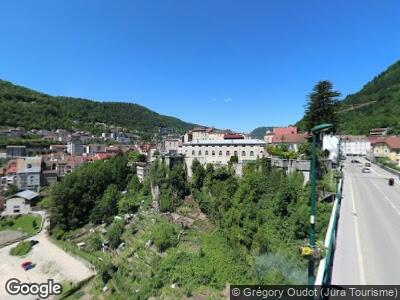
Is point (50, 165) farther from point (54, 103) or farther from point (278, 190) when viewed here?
point (54, 103)

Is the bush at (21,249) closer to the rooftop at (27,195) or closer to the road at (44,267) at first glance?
the road at (44,267)

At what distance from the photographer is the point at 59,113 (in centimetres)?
14338

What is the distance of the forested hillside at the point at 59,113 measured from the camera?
118 m

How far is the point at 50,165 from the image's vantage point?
68875mm

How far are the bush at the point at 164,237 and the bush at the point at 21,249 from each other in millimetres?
17733

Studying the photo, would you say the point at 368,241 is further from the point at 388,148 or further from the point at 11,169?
the point at 11,169

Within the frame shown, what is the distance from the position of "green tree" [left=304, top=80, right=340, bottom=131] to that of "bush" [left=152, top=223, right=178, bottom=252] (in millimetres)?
22641

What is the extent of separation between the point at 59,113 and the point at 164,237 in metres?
138

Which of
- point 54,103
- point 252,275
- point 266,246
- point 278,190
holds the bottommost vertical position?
point 252,275

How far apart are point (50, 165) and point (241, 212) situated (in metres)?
59.5

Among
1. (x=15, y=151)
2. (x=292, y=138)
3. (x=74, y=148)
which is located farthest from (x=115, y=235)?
(x=74, y=148)

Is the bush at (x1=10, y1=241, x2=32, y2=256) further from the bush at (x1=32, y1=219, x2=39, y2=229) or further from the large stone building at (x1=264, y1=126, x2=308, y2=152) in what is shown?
the large stone building at (x1=264, y1=126, x2=308, y2=152)

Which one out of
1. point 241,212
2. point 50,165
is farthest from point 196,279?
point 50,165

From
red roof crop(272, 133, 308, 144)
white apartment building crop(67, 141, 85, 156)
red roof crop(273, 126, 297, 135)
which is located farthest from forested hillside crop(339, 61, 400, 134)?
white apartment building crop(67, 141, 85, 156)
